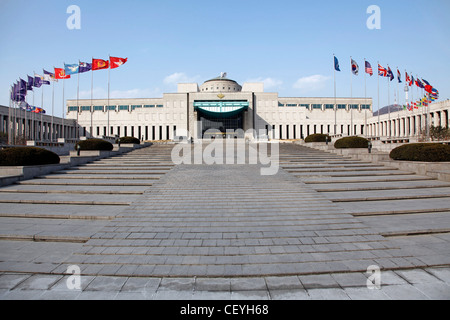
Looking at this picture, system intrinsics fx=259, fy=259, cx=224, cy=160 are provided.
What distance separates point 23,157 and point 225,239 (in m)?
13.7

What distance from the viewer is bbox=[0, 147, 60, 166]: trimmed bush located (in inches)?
555

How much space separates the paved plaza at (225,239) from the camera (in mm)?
4766

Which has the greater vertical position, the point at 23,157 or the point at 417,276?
the point at 23,157

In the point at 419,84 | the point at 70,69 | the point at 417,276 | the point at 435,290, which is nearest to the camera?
the point at 435,290

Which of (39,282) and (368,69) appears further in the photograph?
(368,69)

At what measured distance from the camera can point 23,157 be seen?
47.1 feet

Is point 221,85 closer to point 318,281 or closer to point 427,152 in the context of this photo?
point 427,152

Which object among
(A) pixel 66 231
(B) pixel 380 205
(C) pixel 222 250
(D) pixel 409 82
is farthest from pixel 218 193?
(D) pixel 409 82

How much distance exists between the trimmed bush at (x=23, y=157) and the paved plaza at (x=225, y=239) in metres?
2.11

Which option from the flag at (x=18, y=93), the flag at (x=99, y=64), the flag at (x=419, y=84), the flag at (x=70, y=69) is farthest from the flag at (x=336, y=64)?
the flag at (x=18, y=93)

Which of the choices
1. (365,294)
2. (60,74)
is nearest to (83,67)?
(60,74)

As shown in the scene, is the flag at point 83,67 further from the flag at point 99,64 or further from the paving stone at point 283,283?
the paving stone at point 283,283

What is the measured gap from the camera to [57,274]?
516 cm

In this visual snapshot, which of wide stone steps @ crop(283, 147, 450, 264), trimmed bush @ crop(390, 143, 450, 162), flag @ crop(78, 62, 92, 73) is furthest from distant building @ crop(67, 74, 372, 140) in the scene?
wide stone steps @ crop(283, 147, 450, 264)
